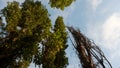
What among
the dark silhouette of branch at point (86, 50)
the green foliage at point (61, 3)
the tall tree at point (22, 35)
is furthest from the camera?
the tall tree at point (22, 35)

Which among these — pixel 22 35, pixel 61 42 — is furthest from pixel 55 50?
pixel 22 35

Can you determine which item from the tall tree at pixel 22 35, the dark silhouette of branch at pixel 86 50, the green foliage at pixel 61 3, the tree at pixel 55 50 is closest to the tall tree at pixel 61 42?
the tree at pixel 55 50

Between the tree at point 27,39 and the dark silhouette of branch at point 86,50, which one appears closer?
the dark silhouette of branch at point 86,50

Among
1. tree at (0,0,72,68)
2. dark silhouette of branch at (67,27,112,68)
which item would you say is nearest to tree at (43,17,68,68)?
tree at (0,0,72,68)

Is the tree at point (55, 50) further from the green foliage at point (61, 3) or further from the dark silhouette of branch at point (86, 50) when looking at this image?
the dark silhouette of branch at point (86, 50)

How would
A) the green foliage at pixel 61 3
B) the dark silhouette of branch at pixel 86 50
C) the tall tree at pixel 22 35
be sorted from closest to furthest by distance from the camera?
the dark silhouette of branch at pixel 86 50 < the green foliage at pixel 61 3 < the tall tree at pixel 22 35

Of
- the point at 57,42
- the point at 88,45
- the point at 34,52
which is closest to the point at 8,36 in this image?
the point at 34,52

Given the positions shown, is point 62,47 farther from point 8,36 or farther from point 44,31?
point 8,36

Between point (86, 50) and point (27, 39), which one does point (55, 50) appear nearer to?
point (27, 39)

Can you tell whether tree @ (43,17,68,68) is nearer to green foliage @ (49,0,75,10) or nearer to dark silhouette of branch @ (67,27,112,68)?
green foliage @ (49,0,75,10)

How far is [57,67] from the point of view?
31.3 meters

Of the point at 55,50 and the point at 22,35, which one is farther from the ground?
the point at 22,35

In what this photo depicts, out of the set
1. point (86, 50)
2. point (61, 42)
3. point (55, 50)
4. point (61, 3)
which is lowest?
point (86, 50)

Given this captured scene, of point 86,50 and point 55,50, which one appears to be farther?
point 55,50
